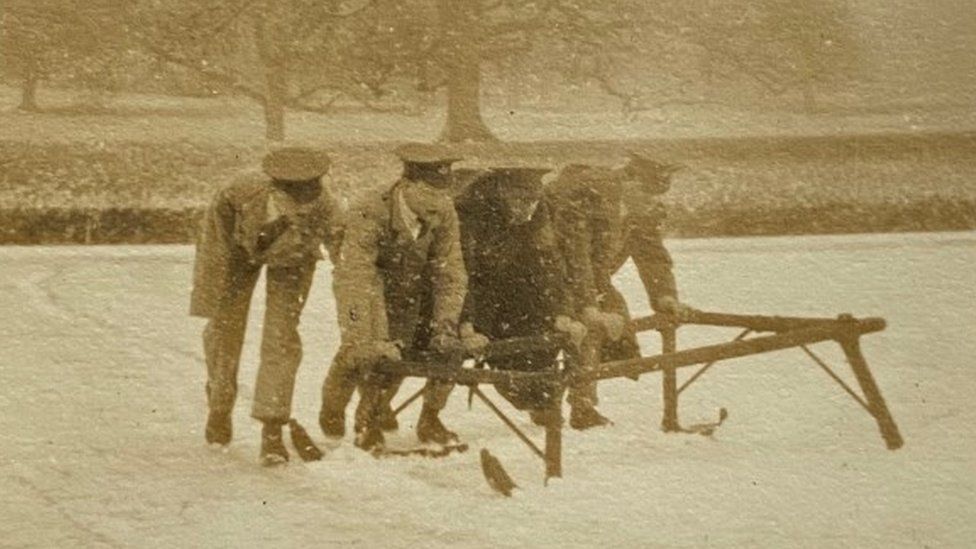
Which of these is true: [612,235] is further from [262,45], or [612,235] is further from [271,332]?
[262,45]

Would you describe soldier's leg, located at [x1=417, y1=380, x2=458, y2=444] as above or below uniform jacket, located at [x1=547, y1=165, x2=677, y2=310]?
below

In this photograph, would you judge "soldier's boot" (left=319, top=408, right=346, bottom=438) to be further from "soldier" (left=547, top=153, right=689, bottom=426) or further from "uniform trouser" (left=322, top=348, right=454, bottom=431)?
"soldier" (left=547, top=153, right=689, bottom=426)

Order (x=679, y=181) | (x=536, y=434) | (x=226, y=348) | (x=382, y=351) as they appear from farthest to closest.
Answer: (x=679, y=181) < (x=536, y=434) < (x=226, y=348) < (x=382, y=351)

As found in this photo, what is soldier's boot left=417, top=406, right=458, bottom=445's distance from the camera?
3.98 metres

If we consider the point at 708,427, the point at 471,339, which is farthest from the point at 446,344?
the point at 708,427

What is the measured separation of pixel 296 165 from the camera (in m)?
3.74

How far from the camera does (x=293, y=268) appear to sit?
3760mm

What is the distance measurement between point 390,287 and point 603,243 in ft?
2.58

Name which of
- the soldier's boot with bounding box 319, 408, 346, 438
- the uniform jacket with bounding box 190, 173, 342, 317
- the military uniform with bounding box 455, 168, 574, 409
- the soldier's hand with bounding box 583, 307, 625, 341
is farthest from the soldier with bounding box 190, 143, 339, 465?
the soldier's hand with bounding box 583, 307, 625, 341

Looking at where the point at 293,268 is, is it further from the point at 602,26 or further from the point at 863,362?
the point at 863,362

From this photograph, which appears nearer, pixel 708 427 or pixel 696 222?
pixel 708 427

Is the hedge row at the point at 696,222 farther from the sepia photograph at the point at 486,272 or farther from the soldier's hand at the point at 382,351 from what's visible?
the soldier's hand at the point at 382,351

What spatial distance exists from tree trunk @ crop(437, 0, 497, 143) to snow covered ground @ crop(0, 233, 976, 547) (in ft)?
2.53

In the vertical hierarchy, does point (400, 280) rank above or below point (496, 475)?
above
